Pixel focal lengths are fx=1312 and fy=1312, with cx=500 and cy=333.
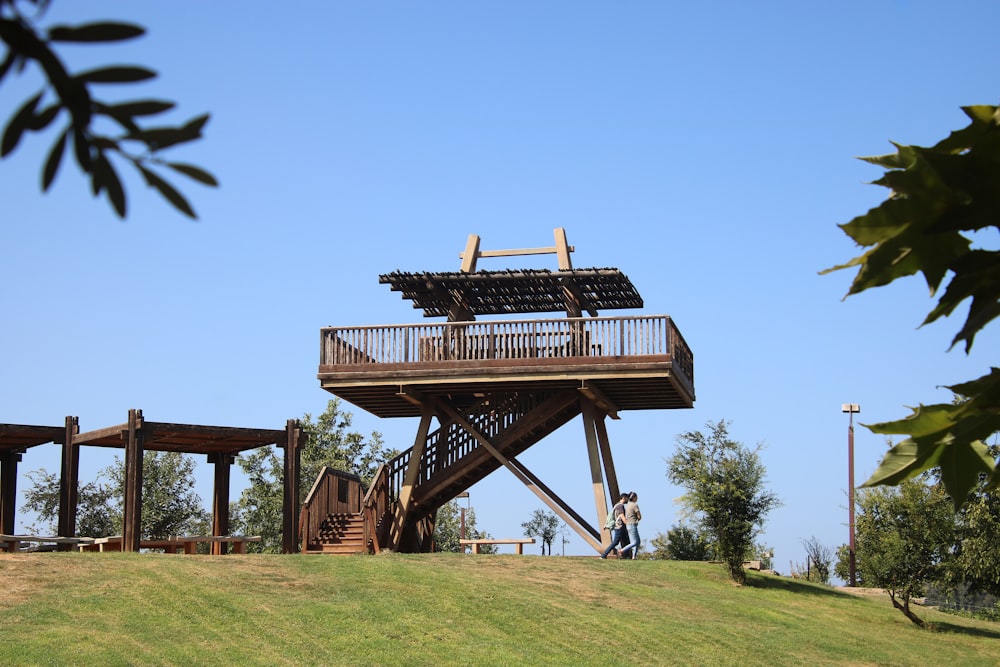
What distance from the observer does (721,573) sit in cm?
2786

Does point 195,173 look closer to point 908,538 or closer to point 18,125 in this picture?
point 18,125

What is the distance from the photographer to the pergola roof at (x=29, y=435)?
78.7 ft

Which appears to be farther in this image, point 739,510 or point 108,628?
point 739,510

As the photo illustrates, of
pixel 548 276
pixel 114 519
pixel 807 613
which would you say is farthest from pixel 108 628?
pixel 114 519

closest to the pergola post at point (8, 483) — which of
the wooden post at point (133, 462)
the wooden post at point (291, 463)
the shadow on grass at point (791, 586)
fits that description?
the wooden post at point (133, 462)

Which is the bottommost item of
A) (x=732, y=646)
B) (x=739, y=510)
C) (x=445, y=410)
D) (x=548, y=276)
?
(x=732, y=646)

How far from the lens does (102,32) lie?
6.71ft

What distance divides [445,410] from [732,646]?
42.5 ft

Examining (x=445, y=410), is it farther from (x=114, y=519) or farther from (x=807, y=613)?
(x=114, y=519)

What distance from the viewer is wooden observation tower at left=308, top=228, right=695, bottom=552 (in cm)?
2958

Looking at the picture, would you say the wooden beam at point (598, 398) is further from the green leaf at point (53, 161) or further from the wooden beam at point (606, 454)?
the green leaf at point (53, 161)

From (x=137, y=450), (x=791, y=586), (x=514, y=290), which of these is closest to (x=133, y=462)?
(x=137, y=450)

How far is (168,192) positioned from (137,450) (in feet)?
70.0

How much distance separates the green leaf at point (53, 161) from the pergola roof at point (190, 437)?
21401 mm
